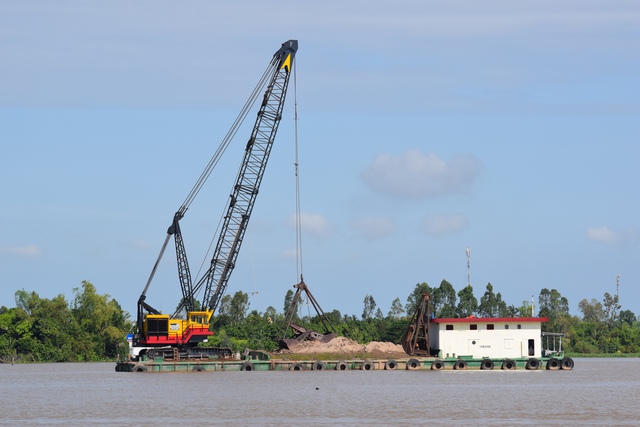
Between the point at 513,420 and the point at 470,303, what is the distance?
392 feet

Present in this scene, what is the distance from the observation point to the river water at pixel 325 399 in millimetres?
54500

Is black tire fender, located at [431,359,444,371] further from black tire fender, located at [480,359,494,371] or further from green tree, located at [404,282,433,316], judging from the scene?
green tree, located at [404,282,433,316]

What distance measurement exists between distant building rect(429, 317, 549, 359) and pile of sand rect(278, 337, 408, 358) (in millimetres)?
4976

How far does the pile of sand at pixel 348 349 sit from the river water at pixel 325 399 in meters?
3.59

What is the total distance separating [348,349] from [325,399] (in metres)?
33.1

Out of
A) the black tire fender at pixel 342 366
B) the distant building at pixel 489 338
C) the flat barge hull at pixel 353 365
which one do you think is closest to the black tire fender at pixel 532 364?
the flat barge hull at pixel 353 365

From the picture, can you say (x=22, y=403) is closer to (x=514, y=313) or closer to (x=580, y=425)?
(x=580, y=425)

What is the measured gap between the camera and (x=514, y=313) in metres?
177

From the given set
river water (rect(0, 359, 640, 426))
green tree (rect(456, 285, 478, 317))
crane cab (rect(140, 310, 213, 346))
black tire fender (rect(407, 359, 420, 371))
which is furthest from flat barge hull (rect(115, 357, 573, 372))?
green tree (rect(456, 285, 478, 317))

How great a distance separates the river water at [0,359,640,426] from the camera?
2146 inches

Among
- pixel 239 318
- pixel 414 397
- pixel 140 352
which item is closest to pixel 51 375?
pixel 140 352

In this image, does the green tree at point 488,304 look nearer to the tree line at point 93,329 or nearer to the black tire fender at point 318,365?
the tree line at point 93,329

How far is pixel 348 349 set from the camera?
324 feet

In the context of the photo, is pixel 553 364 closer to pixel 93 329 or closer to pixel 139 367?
pixel 139 367
